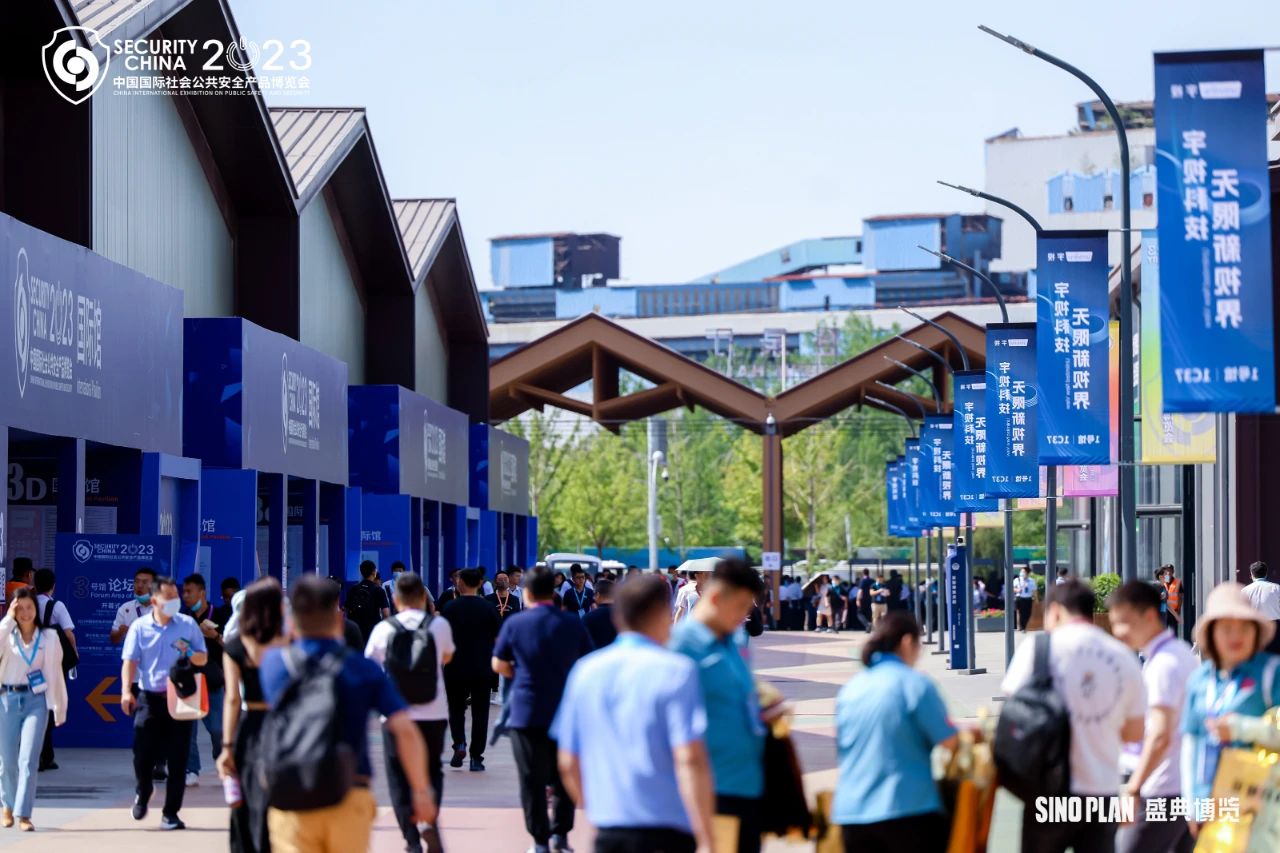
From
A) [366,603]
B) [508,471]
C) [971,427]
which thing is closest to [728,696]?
[366,603]

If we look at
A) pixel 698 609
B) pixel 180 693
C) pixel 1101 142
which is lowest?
pixel 180 693

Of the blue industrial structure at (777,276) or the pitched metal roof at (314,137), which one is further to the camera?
the blue industrial structure at (777,276)

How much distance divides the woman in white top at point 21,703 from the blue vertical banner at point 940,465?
77.5 feet

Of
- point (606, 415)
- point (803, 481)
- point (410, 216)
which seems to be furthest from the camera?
point (803, 481)

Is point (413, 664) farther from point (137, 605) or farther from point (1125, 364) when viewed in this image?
point (1125, 364)

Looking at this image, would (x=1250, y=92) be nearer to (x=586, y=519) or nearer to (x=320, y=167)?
(x=320, y=167)

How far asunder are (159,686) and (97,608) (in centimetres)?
574

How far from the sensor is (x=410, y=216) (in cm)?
4244

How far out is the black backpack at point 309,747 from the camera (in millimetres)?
7672

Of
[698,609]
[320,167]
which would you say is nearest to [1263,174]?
[698,609]

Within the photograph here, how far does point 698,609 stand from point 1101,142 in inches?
3937

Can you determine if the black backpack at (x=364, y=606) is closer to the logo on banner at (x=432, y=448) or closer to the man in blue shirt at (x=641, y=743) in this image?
the logo on banner at (x=432, y=448)

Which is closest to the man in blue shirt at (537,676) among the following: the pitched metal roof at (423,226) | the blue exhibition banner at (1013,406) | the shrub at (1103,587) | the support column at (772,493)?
the blue exhibition banner at (1013,406)

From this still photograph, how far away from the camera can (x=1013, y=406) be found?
26.0 meters
